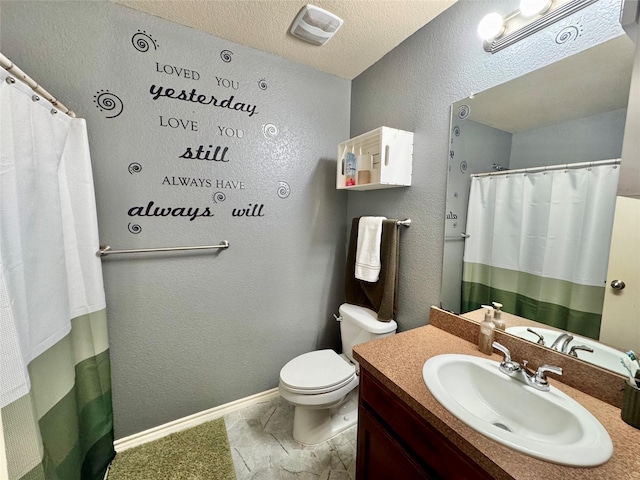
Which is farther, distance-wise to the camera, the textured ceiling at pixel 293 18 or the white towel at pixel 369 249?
the white towel at pixel 369 249

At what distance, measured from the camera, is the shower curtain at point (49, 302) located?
2.14 feet

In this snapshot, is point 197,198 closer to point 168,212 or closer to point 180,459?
point 168,212

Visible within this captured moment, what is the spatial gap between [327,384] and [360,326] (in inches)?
14.5

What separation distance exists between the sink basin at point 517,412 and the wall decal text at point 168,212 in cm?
135

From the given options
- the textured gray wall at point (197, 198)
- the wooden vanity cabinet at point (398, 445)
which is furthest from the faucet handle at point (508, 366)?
the textured gray wall at point (197, 198)

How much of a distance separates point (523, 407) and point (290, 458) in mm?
1162

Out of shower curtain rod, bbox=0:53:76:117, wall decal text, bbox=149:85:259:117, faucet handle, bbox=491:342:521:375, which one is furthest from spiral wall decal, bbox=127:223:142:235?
faucet handle, bbox=491:342:521:375

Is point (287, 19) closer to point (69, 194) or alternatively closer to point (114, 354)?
point (69, 194)

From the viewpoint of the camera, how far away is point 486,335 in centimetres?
96

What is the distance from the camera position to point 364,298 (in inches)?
63.9

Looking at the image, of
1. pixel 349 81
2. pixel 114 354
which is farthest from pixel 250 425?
pixel 349 81

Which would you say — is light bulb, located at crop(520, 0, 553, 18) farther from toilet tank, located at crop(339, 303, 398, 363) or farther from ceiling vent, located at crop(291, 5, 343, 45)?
toilet tank, located at crop(339, 303, 398, 363)

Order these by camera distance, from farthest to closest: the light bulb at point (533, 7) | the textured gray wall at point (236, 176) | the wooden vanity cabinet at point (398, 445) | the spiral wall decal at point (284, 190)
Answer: the spiral wall decal at point (284, 190)
the textured gray wall at point (236, 176)
the light bulb at point (533, 7)
the wooden vanity cabinet at point (398, 445)

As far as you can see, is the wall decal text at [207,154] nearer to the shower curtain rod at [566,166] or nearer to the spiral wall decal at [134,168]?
the spiral wall decal at [134,168]
